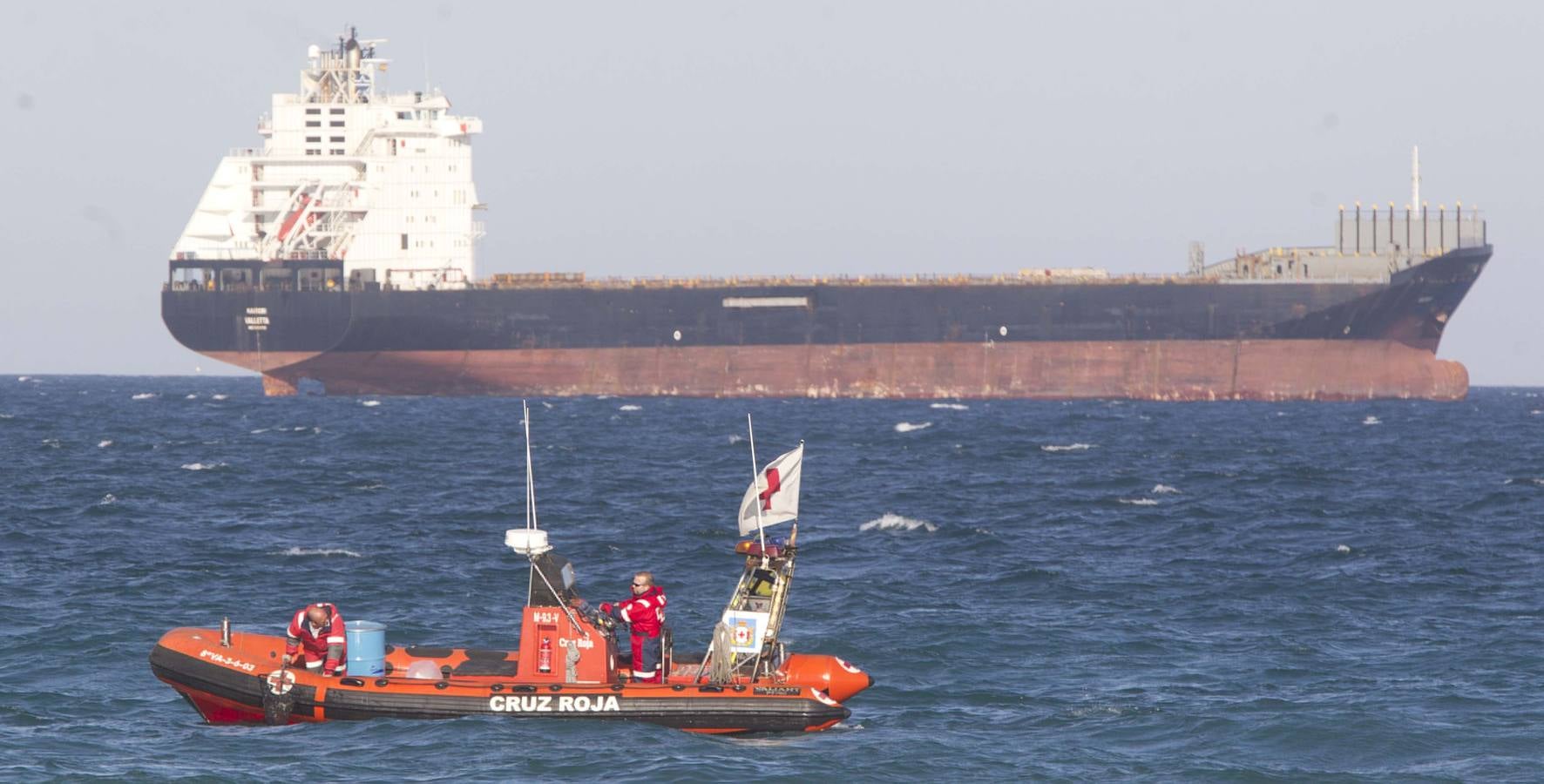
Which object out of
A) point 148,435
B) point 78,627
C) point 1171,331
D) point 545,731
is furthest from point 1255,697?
point 1171,331

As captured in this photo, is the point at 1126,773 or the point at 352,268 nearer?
the point at 1126,773

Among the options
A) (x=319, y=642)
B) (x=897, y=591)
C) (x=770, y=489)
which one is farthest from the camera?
(x=897, y=591)

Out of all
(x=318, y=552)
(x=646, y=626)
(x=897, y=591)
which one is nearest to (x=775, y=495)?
(x=646, y=626)

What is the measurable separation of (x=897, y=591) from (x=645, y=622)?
9.43 metres

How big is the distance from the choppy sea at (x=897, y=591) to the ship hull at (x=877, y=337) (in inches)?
956

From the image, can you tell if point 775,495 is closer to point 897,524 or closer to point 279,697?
point 279,697

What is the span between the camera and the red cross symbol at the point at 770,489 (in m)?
18.8

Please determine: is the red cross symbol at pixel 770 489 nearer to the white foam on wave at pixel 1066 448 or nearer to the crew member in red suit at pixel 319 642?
the crew member in red suit at pixel 319 642

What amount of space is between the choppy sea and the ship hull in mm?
24284

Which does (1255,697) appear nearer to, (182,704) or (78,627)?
(182,704)

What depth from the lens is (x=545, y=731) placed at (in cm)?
1780

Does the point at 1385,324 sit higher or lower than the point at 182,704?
higher

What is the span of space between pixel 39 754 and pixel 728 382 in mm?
69209

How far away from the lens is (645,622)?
60.7 ft
